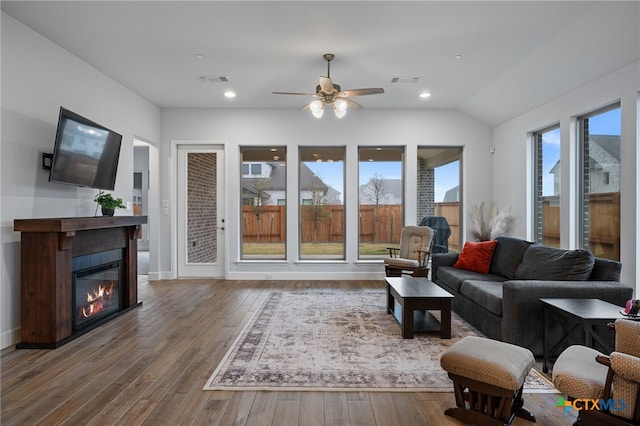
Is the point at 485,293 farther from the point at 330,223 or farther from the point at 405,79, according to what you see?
the point at 330,223

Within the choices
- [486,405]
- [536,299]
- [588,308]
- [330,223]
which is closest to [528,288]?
[536,299]

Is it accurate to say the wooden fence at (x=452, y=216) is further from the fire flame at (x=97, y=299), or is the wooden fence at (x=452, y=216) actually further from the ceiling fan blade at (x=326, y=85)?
the fire flame at (x=97, y=299)

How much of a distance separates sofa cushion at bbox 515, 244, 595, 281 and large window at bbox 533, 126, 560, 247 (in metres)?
1.08

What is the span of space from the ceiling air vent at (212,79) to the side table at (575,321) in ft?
14.6

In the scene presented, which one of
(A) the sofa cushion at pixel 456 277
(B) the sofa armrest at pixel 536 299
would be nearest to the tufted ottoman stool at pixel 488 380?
(B) the sofa armrest at pixel 536 299

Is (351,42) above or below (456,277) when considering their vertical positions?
above

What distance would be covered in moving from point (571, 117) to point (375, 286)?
3.52m

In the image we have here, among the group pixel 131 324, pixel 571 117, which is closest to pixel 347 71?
pixel 571 117

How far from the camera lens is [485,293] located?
3.43 metres

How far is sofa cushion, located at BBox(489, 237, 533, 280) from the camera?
167 inches

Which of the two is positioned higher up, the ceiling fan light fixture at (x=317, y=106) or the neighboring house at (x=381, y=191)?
the ceiling fan light fixture at (x=317, y=106)

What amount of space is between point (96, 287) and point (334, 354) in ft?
9.04

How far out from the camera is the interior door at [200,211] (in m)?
6.34

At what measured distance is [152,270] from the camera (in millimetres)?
6273
